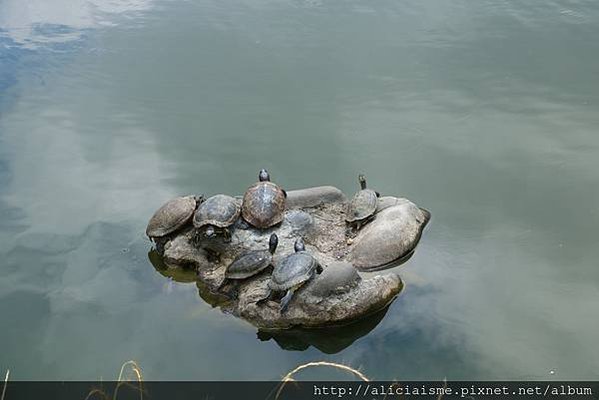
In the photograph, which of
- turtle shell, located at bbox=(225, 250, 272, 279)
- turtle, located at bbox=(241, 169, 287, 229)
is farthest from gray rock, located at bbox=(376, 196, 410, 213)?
turtle shell, located at bbox=(225, 250, 272, 279)

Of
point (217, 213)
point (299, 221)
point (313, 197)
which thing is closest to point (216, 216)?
point (217, 213)

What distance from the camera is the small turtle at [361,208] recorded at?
524cm

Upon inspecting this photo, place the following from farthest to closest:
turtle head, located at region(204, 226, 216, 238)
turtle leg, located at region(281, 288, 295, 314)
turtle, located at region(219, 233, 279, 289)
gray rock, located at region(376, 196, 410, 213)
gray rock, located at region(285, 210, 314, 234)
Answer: gray rock, located at region(376, 196, 410, 213) → gray rock, located at region(285, 210, 314, 234) → turtle head, located at region(204, 226, 216, 238) → turtle, located at region(219, 233, 279, 289) → turtle leg, located at region(281, 288, 295, 314)

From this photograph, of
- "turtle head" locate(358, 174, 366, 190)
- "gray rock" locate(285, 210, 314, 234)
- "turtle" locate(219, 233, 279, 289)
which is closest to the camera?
"turtle" locate(219, 233, 279, 289)

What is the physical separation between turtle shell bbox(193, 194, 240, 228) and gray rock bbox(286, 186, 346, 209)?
600 millimetres

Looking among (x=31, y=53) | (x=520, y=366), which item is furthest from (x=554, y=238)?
(x=31, y=53)

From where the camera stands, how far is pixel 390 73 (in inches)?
313

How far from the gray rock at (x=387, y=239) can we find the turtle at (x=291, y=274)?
1.79 feet

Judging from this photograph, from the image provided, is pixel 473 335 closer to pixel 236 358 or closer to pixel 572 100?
pixel 236 358

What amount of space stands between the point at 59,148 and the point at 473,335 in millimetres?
5155

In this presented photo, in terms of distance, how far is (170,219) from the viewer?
520 centimetres

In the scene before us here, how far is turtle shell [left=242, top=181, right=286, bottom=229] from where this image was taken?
503 cm

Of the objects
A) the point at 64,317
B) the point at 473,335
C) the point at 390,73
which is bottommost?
the point at 64,317

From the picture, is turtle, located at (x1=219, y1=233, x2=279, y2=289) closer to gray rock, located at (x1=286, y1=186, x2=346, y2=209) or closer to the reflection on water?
the reflection on water
